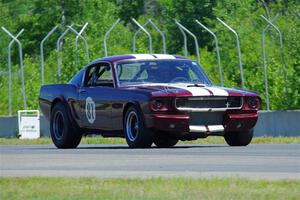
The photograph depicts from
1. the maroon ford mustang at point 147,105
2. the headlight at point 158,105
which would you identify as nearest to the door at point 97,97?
the maroon ford mustang at point 147,105

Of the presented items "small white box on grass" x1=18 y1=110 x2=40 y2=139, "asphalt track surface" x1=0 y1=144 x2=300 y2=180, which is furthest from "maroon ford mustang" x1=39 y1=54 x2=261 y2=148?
"small white box on grass" x1=18 y1=110 x2=40 y2=139

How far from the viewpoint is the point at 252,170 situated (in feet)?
47.0

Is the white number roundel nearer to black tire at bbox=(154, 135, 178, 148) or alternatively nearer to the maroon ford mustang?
the maroon ford mustang

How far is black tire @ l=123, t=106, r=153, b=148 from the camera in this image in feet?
64.1

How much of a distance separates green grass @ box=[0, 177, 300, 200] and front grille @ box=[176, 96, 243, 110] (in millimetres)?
6219

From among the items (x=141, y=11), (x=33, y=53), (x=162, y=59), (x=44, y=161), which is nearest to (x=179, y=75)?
(x=162, y=59)

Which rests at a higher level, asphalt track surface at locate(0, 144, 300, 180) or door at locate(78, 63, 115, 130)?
door at locate(78, 63, 115, 130)

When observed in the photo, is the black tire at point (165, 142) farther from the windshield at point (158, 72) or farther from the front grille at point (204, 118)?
the front grille at point (204, 118)

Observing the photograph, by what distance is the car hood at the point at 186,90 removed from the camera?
764 inches

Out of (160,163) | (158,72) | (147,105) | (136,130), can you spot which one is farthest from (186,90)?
(160,163)

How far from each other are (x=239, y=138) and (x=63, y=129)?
125 inches

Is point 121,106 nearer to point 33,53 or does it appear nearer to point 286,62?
point 286,62

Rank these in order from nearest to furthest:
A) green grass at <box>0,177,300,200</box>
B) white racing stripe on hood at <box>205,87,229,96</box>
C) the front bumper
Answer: green grass at <box>0,177,300,200</box>, the front bumper, white racing stripe on hood at <box>205,87,229,96</box>

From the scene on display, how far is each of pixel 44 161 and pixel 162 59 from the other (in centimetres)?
449
